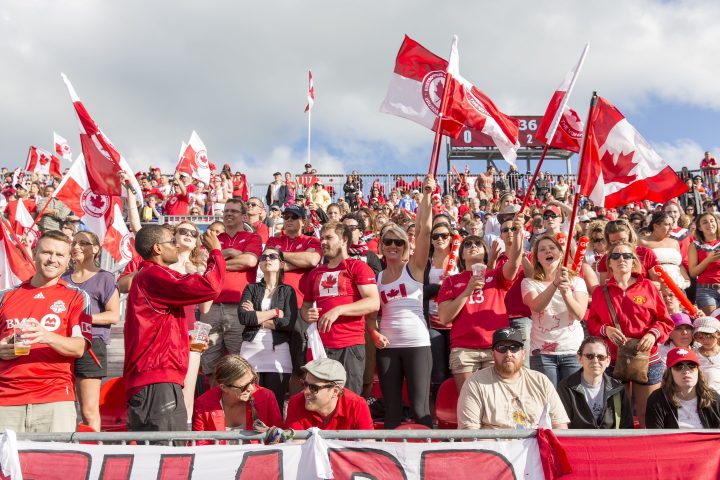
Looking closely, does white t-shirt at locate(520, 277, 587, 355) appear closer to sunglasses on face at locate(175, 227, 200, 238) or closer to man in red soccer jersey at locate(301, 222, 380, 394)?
man in red soccer jersey at locate(301, 222, 380, 394)

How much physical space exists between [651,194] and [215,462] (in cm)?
488

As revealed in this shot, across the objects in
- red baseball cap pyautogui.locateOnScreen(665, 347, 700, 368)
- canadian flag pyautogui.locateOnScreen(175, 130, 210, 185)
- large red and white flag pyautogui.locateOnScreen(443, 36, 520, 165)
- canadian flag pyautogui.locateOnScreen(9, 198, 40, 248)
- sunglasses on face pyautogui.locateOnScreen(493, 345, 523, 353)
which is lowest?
red baseball cap pyautogui.locateOnScreen(665, 347, 700, 368)

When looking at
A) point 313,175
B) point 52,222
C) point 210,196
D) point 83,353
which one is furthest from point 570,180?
point 83,353

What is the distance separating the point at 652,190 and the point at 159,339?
4.77 metres

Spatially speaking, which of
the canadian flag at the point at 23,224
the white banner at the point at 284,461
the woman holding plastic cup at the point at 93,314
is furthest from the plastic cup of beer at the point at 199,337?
the canadian flag at the point at 23,224

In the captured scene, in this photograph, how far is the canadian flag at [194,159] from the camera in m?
14.7

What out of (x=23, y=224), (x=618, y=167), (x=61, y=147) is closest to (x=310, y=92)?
(x=61, y=147)

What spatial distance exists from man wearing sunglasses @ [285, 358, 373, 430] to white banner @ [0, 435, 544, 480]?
29.0 inches

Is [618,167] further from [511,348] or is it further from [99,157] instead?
[99,157]

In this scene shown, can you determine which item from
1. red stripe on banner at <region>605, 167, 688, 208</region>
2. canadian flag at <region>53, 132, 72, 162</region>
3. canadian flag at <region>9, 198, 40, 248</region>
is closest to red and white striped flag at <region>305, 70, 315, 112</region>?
canadian flag at <region>53, 132, 72, 162</region>

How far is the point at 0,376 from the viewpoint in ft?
14.7

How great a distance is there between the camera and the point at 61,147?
2133 centimetres

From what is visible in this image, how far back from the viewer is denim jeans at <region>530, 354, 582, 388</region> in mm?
5797

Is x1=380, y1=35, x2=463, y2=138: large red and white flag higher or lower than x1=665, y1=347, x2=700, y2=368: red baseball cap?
higher
